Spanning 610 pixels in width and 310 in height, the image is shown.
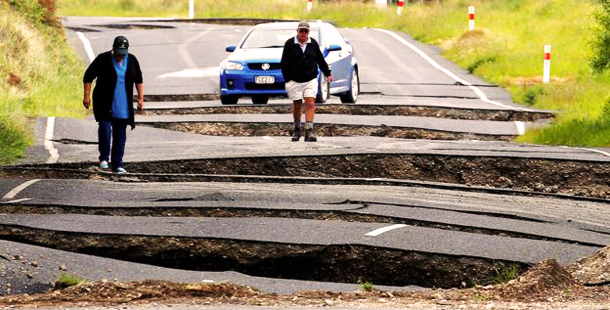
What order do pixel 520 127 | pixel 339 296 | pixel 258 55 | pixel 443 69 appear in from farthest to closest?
1. pixel 443 69
2. pixel 258 55
3. pixel 520 127
4. pixel 339 296

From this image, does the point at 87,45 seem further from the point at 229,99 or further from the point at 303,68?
the point at 303,68

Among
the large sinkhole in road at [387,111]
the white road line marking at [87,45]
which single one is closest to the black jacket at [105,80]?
the large sinkhole in road at [387,111]

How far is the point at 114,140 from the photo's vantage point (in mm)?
16516

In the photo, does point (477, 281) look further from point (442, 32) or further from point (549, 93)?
point (442, 32)

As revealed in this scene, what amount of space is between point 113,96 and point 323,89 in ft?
28.7

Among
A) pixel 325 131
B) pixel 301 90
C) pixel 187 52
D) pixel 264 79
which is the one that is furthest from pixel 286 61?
pixel 187 52

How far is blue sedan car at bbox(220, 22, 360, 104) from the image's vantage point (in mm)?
24594

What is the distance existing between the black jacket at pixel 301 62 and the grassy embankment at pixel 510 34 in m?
3.89

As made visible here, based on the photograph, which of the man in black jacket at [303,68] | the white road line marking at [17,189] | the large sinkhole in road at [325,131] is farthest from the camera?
the large sinkhole in road at [325,131]

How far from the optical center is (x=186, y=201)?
13.9 m

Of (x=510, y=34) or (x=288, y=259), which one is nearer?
(x=288, y=259)

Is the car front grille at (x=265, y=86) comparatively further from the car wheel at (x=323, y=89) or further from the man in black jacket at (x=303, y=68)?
the man in black jacket at (x=303, y=68)

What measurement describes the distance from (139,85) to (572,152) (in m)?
5.94

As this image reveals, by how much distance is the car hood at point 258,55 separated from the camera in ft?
80.7
